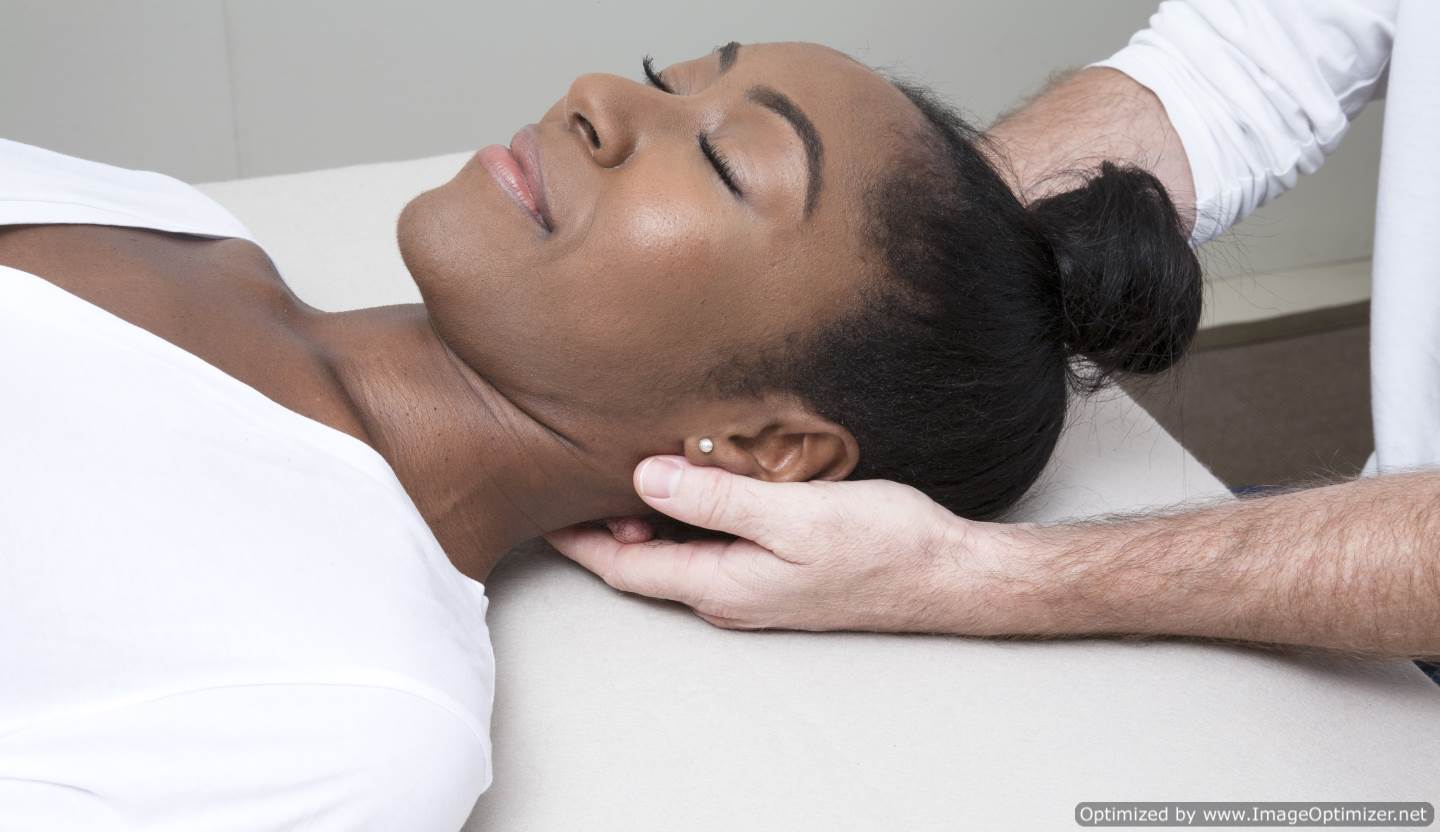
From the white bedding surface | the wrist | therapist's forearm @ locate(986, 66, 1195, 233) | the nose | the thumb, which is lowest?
the white bedding surface

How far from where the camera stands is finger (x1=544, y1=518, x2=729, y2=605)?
150 cm

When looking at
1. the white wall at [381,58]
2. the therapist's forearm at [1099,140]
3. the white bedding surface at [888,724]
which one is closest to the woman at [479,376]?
the white bedding surface at [888,724]

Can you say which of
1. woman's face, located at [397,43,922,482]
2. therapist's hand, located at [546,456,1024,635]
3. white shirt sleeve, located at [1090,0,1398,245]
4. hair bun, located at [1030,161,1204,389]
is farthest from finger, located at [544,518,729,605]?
white shirt sleeve, located at [1090,0,1398,245]

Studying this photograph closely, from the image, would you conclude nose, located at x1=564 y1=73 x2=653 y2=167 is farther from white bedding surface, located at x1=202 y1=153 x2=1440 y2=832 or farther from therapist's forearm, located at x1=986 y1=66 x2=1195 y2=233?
therapist's forearm, located at x1=986 y1=66 x2=1195 y2=233

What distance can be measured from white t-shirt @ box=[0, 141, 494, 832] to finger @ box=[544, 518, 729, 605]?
0.82 feet

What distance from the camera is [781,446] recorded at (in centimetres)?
154

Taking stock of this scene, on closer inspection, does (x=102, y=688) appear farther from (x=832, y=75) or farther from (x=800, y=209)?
(x=832, y=75)

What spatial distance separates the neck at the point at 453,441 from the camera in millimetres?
1488

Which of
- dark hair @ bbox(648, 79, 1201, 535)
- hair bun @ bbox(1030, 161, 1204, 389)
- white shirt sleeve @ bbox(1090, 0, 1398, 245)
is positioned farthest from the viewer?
white shirt sleeve @ bbox(1090, 0, 1398, 245)

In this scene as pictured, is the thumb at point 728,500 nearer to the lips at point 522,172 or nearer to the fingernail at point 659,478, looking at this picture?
the fingernail at point 659,478

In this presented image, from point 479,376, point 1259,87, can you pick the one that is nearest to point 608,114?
point 479,376

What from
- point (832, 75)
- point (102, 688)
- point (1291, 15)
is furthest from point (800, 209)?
point (1291, 15)

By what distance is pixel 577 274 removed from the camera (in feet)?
4.56

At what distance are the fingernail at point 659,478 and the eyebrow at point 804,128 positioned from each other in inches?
12.2
